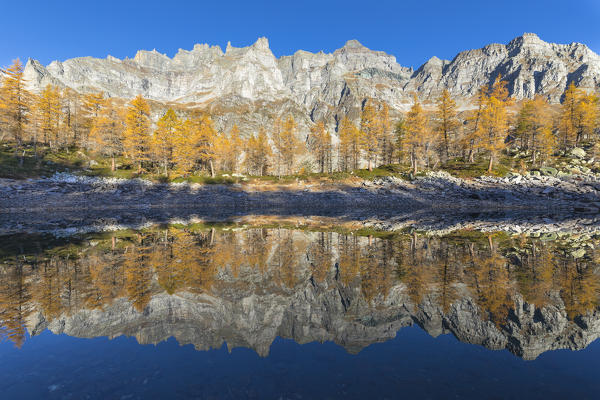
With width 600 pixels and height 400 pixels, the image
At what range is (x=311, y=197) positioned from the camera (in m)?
47.2

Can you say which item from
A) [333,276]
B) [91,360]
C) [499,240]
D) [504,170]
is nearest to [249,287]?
[333,276]

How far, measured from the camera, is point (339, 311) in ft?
23.6

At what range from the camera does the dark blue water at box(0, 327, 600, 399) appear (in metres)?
4.32

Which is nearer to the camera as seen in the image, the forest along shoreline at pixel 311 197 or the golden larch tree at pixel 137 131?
the forest along shoreline at pixel 311 197

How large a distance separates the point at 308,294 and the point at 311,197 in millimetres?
39173

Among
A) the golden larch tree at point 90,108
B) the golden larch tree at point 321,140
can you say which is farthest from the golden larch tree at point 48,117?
the golden larch tree at point 321,140

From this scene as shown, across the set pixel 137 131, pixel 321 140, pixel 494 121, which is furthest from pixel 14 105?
pixel 494 121

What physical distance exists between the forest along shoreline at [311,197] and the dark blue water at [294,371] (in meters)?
28.3

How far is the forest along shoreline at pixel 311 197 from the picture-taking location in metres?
36.6

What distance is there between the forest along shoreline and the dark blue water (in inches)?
1116

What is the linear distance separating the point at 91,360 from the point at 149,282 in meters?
4.04

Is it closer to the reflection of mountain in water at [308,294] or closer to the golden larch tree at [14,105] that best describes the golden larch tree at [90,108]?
the golden larch tree at [14,105]

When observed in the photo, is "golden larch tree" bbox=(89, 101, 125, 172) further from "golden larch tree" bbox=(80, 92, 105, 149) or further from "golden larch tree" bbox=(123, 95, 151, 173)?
"golden larch tree" bbox=(80, 92, 105, 149)

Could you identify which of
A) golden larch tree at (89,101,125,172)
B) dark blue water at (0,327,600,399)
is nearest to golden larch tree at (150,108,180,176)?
golden larch tree at (89,101,125,172)
